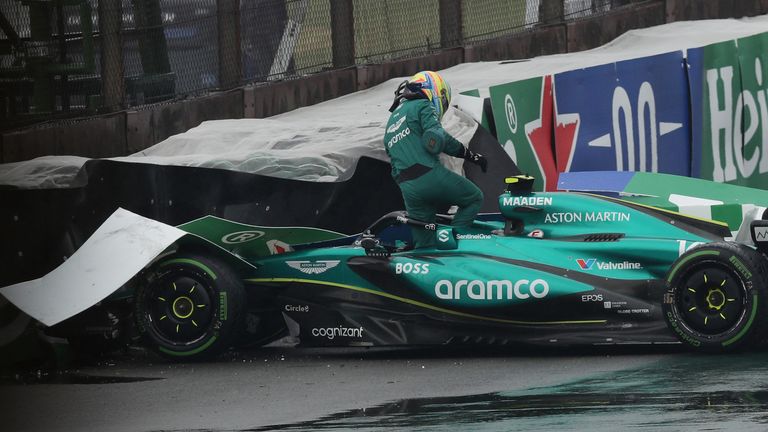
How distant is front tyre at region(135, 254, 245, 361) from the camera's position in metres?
10.5

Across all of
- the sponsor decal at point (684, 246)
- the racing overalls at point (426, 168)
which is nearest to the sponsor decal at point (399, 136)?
the racing overalls at point (426, 168)

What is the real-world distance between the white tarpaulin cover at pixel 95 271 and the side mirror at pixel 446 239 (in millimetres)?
1696

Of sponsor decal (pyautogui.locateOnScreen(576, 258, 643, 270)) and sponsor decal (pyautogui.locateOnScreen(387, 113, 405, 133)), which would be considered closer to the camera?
sponsor decal (pyautogui.locateOnScreen(576, 258, 643, 270))

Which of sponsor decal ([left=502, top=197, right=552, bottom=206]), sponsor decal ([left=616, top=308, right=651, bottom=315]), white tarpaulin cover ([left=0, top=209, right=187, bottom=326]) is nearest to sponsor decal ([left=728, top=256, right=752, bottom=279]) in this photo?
sponsor decal ([left=616, top=308, right=651, bottom=315])

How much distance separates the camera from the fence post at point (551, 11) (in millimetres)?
20609

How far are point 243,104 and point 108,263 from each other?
310 inches

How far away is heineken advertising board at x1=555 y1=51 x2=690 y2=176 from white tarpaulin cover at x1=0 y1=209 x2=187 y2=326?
419cm

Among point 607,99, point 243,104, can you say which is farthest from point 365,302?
point 243,104

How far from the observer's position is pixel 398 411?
26.9ft

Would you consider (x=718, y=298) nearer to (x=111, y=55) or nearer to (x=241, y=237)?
(x=241, y=237)

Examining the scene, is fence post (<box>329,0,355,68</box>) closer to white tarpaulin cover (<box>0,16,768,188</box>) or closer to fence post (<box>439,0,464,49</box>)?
white tarpaulin cover (<box>0,16,768,188</box>)

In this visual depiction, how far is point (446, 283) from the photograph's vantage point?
34.0ft

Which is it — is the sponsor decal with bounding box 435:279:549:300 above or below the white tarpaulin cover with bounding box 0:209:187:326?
below

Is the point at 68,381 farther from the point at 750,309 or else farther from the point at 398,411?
the point at 750,309
